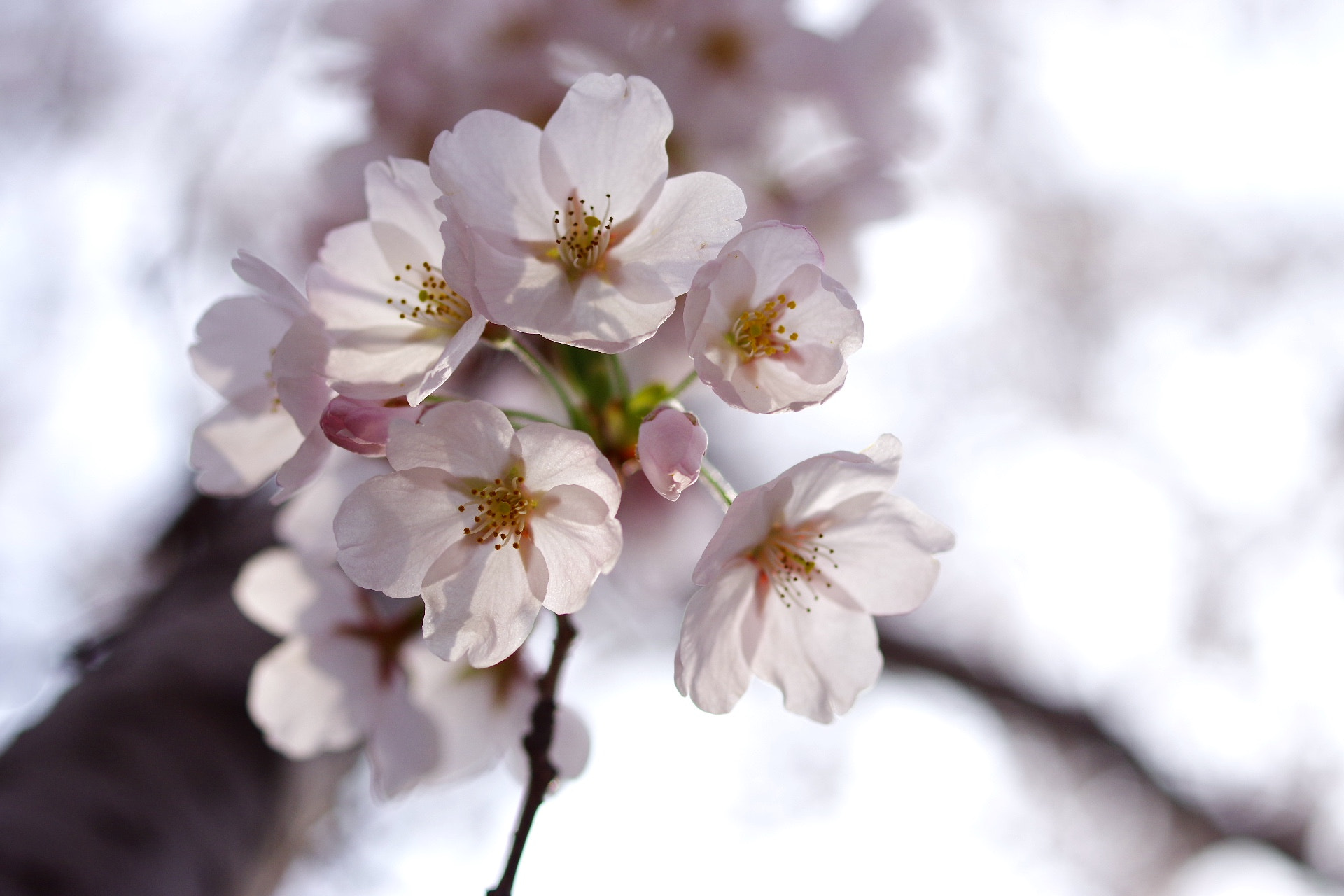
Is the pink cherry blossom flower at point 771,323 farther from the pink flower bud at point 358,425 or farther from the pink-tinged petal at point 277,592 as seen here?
the pink-tinged petal at point 277,592

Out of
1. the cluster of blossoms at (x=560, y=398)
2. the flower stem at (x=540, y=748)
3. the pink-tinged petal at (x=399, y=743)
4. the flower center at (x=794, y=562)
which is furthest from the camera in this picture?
the pink-tinged petal at (x=399, y=743)

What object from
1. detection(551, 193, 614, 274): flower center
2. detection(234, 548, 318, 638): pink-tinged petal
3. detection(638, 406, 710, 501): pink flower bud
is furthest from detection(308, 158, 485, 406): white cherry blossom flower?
detection(234, 548, 318, 638): pink-tinged petal

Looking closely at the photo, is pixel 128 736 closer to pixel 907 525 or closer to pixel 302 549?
pixel 302 549

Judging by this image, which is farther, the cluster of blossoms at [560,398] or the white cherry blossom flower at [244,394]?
the white cherry blossom flower at [244,394]

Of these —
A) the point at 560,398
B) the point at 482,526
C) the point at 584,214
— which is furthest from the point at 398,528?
the point at 584,214

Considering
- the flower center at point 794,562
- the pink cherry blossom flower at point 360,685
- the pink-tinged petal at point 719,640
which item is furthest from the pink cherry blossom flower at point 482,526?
the pink cherry blossom flower at point 360,685

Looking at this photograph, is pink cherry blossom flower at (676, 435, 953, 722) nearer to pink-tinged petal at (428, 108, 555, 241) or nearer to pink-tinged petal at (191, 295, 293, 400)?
pink-tinged petal at (428, 108, 555, 241)

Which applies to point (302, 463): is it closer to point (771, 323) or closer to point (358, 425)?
point (358, 425)
